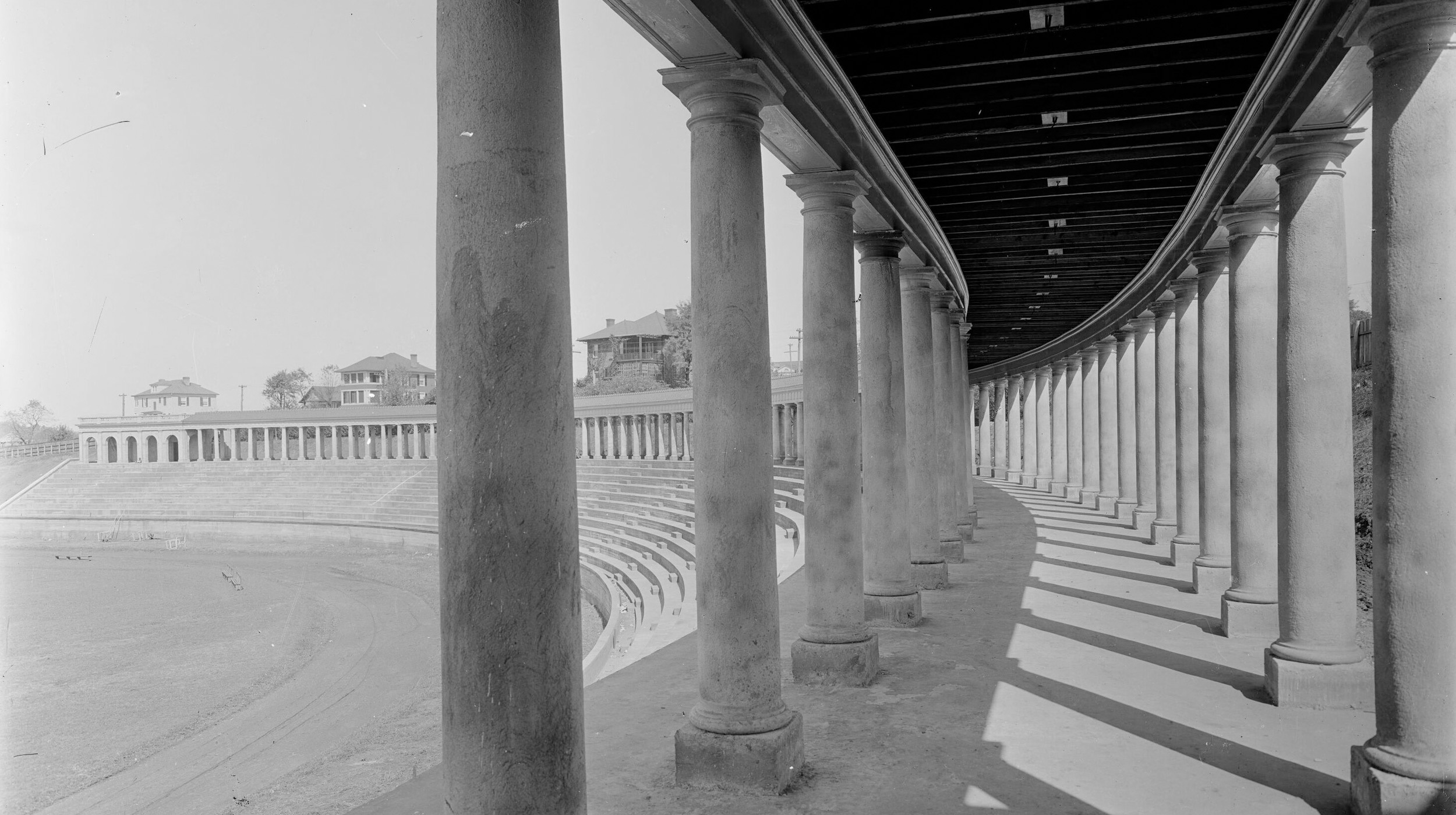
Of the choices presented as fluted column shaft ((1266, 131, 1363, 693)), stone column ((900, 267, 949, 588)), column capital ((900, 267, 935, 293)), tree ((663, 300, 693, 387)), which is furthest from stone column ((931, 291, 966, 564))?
tree ((663, 300, 693, 387))

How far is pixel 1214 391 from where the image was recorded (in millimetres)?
21250

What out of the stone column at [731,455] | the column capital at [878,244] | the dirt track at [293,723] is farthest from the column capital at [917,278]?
the dirt track at [293,723]

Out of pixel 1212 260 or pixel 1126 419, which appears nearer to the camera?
pixel 1212 260

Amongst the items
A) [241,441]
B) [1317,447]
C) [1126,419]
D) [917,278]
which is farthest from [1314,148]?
[241,441]

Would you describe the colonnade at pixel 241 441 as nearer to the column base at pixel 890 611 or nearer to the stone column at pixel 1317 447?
the column base at pixel 890 611

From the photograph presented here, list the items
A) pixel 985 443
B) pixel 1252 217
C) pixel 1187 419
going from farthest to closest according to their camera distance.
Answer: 1. pixel 985 443
2. pixel 1187 419
3. pixel 1252 217

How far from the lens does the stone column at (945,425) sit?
29547 millimetres

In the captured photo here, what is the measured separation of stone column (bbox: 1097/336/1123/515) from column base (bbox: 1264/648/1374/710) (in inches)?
1210

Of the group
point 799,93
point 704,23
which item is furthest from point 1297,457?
point 704,23

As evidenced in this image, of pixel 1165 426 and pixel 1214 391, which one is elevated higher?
pixel 1214 391

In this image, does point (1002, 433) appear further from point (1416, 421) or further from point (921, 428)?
point (1416, 421)

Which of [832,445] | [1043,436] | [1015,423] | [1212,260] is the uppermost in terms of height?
[1212,260]

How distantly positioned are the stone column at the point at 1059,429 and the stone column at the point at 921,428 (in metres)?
36.6

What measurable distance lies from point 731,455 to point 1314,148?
9142mm
